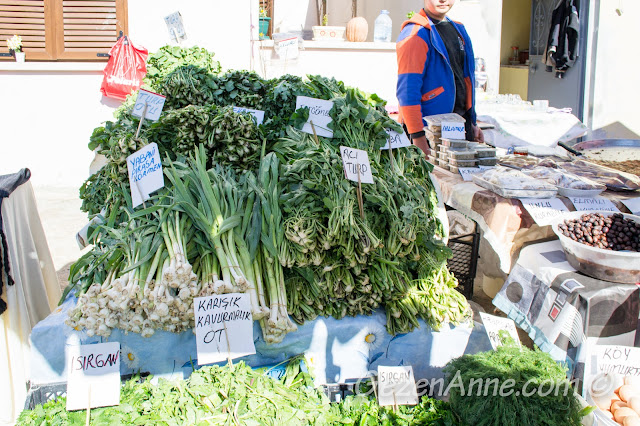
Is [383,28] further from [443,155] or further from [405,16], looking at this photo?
[443,155]

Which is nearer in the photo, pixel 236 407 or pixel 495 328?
pixel 236 407

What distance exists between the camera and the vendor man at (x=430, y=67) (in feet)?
13.1

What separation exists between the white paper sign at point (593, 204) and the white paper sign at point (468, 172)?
617 millimetres

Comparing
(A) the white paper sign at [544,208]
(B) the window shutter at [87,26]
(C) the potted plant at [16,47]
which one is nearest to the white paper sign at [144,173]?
(A) the white paper sign at [544,208]

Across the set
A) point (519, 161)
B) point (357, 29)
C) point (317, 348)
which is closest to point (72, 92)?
point (357, 29)

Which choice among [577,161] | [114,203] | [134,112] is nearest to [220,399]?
[114,203]

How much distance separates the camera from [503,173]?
2990mm

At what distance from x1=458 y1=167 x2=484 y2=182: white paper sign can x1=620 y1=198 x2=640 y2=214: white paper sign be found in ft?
2.76

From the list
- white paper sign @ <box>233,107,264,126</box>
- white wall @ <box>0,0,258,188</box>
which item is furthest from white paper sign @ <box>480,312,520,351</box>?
white wall @ <box>0,0,258,188</box>

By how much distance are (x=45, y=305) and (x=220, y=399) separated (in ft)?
5.89

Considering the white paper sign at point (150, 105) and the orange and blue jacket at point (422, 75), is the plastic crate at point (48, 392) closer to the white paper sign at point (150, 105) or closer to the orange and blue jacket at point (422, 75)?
the white paper sign at point (150, 105)

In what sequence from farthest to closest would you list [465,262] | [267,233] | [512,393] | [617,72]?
[617,72]
[465,262]
[267,233]
[512,393]

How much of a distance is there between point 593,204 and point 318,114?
167cm

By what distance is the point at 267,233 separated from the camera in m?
1.87
